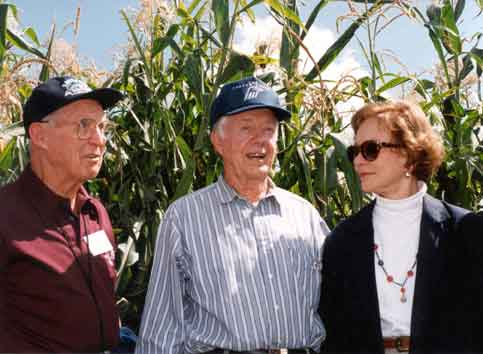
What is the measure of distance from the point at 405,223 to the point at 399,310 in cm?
33

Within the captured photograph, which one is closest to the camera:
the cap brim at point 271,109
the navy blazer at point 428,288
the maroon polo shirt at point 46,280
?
the maroon polo shirt at point 46,280

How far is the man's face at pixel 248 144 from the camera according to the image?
2.41 m

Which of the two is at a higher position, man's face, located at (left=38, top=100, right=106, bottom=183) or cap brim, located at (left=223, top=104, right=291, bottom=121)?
cap brim, located at (left=223, top=104, right=291, bottom=121)

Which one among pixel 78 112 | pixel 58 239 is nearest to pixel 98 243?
pixel 58 239

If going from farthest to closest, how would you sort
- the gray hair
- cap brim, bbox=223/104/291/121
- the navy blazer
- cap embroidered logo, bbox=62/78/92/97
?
the gray hair, cap brim, bbox=223/104/291/121, cap embroidered logo, bbox=62/78/92/97, the navy blazer

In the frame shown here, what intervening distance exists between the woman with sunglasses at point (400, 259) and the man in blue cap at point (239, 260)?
0.44 ft

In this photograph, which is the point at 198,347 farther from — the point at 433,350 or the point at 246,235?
the point at 433,350

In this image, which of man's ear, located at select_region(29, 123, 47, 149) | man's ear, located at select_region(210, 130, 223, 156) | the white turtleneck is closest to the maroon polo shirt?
Answer: man's ear, located at select_region(29, 123, 47, 149)

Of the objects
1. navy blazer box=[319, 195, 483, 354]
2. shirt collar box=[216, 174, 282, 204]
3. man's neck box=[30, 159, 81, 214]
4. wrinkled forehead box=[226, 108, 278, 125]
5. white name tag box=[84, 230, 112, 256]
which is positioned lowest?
navy blazer box=[319, 195, 483, 354]

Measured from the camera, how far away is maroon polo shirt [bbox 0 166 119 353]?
6.61ft

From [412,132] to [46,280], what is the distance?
1.47 m

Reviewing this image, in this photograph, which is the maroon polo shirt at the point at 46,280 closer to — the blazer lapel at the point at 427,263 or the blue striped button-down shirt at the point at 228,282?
the blue striped button-down shirt at the point at 228,282

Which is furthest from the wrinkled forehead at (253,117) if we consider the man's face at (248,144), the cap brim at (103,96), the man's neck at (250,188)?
the cap brim at (103,96)

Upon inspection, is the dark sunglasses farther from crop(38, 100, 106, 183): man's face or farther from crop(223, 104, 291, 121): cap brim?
crop(38, 100, 106, 183): man's face
